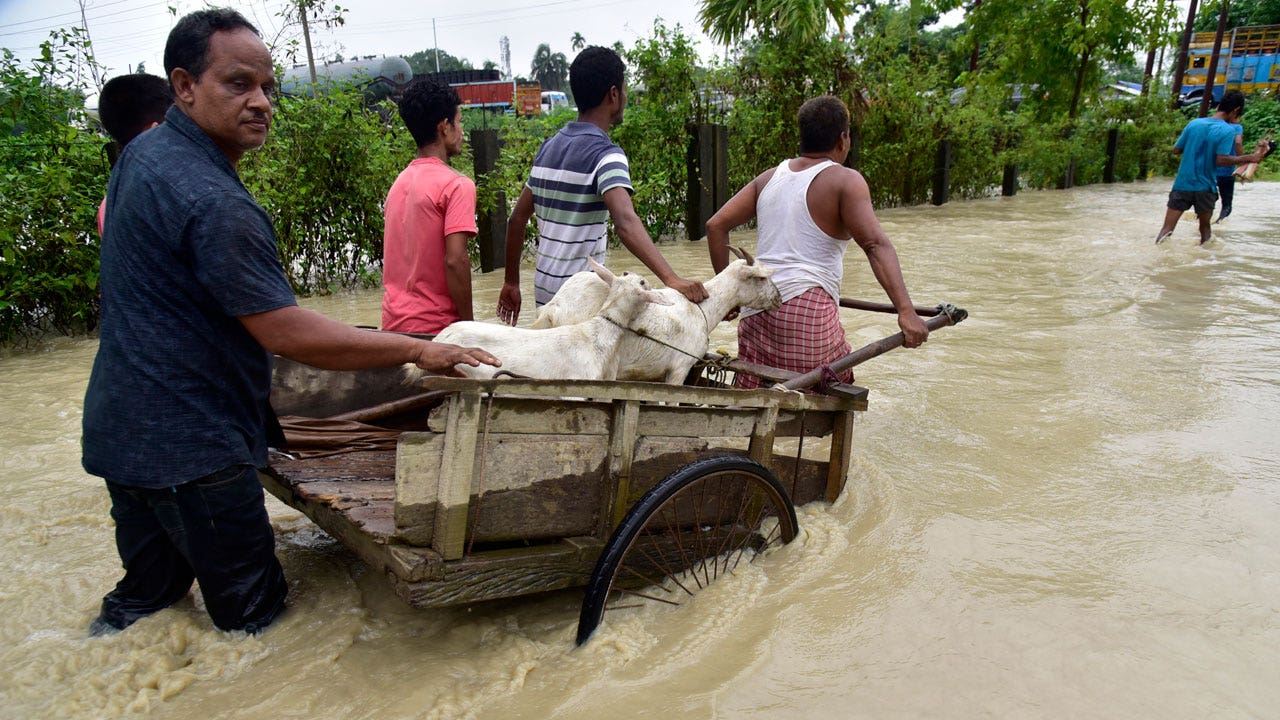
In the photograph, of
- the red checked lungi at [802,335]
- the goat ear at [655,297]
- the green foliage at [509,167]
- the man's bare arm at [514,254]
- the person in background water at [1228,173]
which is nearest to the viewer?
the goat ear at [655,297]

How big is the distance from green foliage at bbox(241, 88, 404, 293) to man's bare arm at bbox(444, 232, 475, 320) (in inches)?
180

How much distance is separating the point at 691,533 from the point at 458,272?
1486 millimetres

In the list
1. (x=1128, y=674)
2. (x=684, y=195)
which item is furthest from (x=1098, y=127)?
(x=1128, y=674)

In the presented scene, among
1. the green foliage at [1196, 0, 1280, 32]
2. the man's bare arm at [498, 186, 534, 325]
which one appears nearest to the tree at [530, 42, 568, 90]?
the green foliage at [1196, 0, 1280, 32]

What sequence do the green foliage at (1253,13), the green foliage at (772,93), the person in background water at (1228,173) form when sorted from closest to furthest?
the person in background water at (1228,173)
the green foliage at (772,93)
the green foliage at (1253,13)

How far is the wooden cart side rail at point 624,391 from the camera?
7.38 feet

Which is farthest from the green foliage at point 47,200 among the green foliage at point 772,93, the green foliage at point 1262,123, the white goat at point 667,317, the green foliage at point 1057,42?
the green foliage at point 1262,123

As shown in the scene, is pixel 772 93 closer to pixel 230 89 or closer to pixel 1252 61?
pixel 230 89

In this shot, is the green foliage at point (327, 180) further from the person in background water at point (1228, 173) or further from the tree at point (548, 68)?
the tree at point (548, 68)

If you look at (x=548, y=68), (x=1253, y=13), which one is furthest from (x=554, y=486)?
(x=548, y=68)

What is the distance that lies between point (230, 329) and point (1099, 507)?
380 cm

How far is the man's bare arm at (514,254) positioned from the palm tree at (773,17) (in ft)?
30.4

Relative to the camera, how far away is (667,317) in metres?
3.35

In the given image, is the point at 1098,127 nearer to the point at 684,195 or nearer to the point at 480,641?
the point at 684,195
